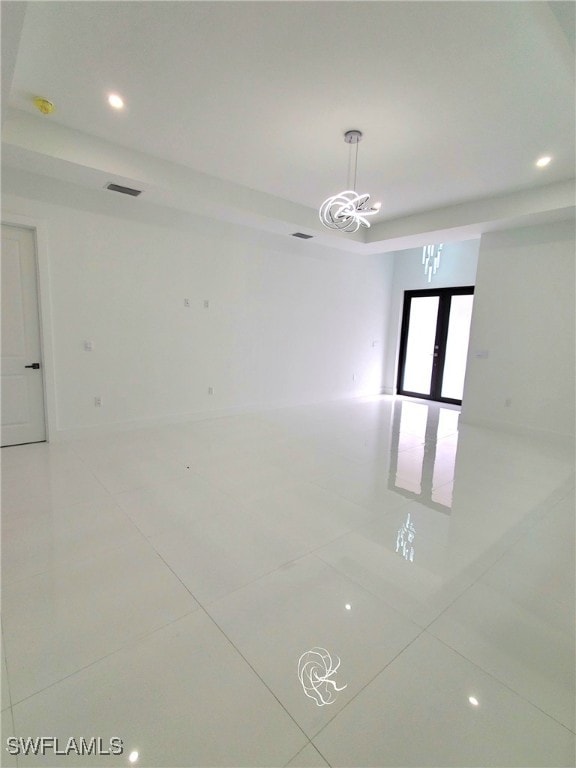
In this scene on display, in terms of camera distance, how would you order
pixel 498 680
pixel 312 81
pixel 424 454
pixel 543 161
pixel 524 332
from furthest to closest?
1. pixel 524 332
2. pixel 424 454
3. pixel 543 161
4. pixel 312 81
5. pixel 498 680

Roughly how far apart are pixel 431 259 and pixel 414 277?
493 mm

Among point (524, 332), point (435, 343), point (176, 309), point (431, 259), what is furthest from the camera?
point (435, 343)

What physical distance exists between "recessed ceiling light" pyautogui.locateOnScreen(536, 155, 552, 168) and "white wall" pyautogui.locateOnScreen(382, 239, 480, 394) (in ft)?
9.97

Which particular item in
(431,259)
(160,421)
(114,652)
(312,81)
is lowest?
(114,652)

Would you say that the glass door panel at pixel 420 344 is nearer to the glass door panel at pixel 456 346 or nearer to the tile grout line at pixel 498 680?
the glass door panel at pixel 456 346

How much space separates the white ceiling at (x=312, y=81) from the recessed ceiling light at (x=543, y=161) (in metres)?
0.08

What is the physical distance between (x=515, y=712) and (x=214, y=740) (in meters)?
1.15

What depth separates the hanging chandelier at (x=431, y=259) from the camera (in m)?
7.26

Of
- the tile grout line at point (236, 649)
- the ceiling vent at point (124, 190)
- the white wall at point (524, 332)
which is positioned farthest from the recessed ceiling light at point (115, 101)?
the white wall at point (524, 332)

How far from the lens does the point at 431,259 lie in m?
7.38

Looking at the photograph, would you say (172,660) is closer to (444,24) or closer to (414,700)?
(414,700)

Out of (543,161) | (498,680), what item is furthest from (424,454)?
(543,161)

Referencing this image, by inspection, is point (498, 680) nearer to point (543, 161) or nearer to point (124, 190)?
point (543, 161)

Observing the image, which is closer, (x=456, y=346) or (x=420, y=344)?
(x=456, y=346)
